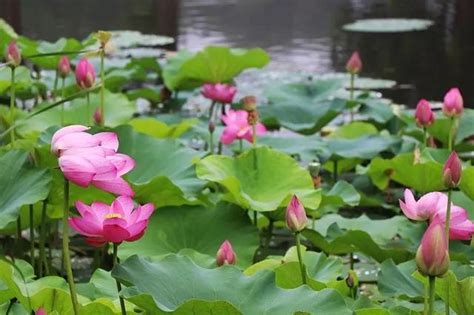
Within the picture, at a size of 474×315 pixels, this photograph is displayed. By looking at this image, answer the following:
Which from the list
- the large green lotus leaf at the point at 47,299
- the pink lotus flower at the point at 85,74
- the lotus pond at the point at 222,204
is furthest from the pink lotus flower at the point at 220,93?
the large green lotus leaf at the point at 47,299

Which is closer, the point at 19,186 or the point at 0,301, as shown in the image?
the point at 0,301

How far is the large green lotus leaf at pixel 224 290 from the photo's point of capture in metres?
0.92

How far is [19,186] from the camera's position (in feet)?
4.37

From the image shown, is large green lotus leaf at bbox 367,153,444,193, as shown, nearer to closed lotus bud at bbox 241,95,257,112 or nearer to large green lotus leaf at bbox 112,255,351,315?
closed lotus bud at bbox 241,95,257,112

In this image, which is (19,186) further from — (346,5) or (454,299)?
(346,5)

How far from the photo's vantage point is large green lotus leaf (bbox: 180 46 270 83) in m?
2.83

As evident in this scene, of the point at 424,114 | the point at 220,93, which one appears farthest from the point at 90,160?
the point at 220,93

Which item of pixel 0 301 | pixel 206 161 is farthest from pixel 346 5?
pixel 0 301

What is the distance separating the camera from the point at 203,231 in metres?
1.54

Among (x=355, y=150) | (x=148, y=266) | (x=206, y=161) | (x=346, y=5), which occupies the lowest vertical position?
(x=346, y=5)

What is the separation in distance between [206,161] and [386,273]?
0.47 meters

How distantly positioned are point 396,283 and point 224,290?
1.27 feet

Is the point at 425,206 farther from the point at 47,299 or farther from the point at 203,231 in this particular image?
the point at 203,231

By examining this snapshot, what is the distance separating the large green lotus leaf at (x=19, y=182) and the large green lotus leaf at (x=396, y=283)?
46 cm
